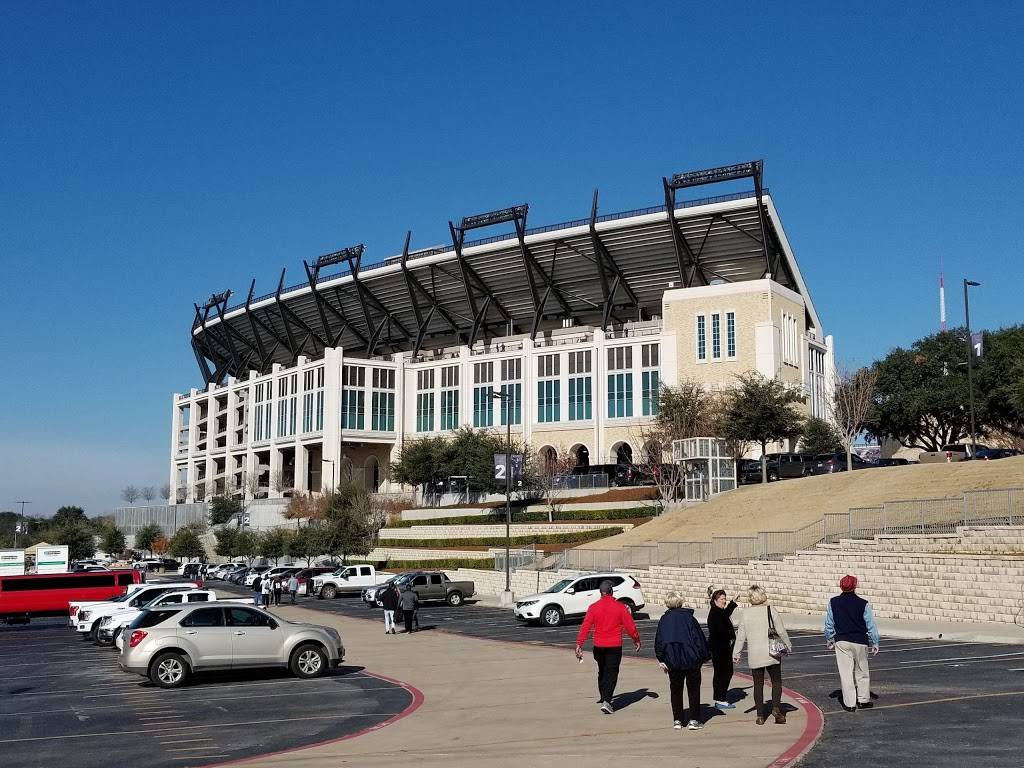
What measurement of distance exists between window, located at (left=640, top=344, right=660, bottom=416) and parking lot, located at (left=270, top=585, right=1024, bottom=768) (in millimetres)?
63724

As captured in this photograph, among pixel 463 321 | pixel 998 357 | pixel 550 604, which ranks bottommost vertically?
pixel 550 604

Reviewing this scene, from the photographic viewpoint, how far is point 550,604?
32500mm

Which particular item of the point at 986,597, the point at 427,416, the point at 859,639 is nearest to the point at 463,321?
the point at 427,416

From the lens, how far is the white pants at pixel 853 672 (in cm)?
1320

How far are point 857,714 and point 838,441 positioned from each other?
6499 centimetres

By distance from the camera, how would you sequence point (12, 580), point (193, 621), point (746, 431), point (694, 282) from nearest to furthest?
point (193, 621)
point (12, 580)
point (746, 431)
point (694, 282)

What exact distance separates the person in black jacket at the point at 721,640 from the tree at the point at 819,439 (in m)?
61.1

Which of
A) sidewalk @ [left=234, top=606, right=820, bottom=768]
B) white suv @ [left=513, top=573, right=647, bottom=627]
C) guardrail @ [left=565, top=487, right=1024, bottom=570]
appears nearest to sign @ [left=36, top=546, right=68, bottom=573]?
guardrail @ [left=565, top=487, right=1024, bottom=570]

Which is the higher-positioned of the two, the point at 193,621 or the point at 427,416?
the point at 427,416

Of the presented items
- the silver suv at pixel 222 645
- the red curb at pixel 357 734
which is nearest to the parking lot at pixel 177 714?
the red curb at pixel 357 734

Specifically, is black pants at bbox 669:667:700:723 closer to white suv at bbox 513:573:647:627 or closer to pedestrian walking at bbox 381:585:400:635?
pedestrian walking at bbox 381:585:400:635

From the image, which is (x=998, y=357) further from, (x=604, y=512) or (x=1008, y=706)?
(x=1008, y=706)

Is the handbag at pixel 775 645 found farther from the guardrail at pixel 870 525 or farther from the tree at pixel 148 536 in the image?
the tree at pixel 148 536

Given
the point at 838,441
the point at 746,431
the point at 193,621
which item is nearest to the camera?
the point at 193,621
